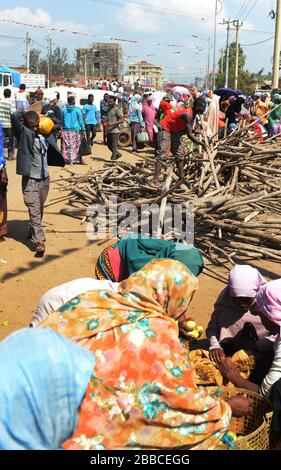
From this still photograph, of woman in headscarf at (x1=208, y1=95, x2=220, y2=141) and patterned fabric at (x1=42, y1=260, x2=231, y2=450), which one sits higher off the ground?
woman in headscarf at (x1=208, y1=95, x2=220, y2=141)

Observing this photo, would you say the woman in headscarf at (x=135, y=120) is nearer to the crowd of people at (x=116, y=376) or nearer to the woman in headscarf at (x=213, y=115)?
the woman in headscarf at (x=213, y=115)

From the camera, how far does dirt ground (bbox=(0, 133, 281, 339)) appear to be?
16.5 ft

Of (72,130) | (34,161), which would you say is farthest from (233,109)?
(34,161)

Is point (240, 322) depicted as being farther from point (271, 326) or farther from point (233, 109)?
point (233, 109)

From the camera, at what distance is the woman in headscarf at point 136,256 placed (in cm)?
355

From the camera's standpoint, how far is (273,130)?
48.6ft

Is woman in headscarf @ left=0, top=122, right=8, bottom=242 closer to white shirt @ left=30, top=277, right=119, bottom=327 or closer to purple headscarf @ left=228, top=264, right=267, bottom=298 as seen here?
white shirt @ left=30, top=277, right=119, bottom=327

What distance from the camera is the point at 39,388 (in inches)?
64.2

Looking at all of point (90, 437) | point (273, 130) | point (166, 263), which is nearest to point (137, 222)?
point (166, 263)

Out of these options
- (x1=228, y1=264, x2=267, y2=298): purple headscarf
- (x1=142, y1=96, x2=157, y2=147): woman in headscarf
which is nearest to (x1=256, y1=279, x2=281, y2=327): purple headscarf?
(x1=228, y1=264, x2=267, y2=298): purple headscarf

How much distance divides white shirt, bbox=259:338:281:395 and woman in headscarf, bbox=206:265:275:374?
0.40m

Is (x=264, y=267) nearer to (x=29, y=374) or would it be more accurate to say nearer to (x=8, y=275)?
(x=8, y=275)

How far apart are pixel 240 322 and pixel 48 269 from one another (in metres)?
2.96
